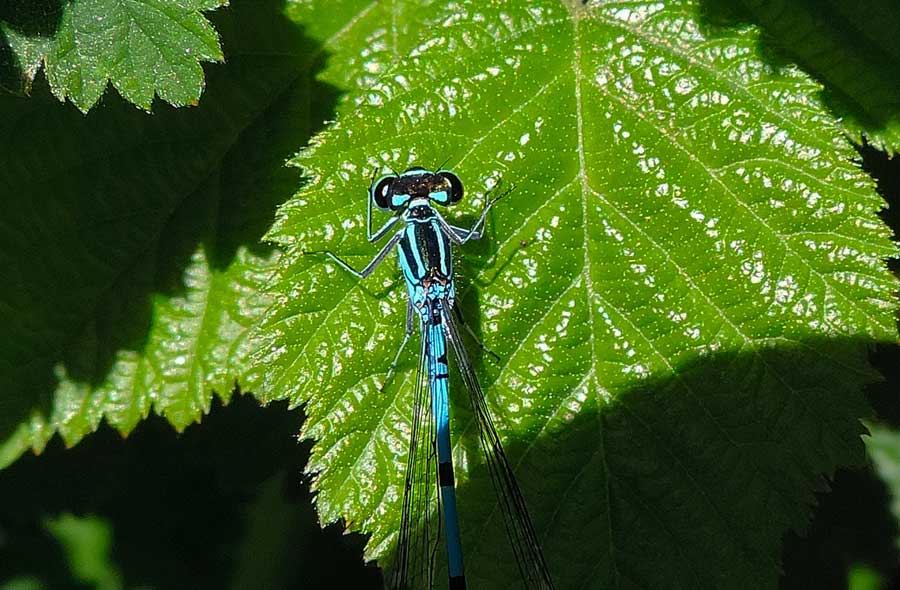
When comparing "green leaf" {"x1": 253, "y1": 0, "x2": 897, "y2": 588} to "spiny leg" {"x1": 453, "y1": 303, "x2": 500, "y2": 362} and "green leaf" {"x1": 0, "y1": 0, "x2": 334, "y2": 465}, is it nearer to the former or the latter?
"spiny leg" {"x1": 453, "y1": 303, "x2": 500, "y2": 362}

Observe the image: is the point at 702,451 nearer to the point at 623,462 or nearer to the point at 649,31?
the point at 623,462

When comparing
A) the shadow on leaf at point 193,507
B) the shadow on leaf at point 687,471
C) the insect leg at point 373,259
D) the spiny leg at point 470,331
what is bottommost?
the shadow on leaf at point 687,471

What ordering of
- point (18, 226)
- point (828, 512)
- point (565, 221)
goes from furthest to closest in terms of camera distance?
point (828, 512)
point (18, 226)
point (565, 221)

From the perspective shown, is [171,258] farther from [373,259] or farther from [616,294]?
[616,294]

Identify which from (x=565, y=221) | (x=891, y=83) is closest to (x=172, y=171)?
(x=565, y=221)

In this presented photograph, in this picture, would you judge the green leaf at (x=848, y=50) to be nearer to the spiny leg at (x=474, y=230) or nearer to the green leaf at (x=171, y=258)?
the spiny leg at (x=474, y=230)

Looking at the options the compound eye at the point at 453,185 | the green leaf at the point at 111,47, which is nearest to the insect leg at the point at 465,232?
the compound eye at the point at 453,185

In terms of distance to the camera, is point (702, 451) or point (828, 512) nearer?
point (702, 451)

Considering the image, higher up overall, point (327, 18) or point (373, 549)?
point (327, 18)
